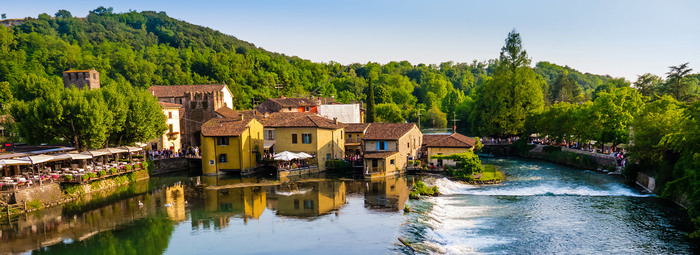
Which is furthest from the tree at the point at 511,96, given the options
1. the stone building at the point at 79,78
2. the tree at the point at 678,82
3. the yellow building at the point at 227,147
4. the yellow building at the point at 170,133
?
the stone building at the point at 79,78

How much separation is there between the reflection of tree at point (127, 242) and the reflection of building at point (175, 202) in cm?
204

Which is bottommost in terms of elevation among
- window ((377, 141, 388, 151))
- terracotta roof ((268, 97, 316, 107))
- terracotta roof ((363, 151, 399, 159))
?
terracotta roof ((363, 151, 399, 159))

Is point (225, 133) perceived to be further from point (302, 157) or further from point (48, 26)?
point (48, 26)

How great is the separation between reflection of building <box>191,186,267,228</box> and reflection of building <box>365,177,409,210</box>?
7927 mm

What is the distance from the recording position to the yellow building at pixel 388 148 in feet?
140

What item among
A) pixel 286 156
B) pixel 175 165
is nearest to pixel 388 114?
pixel 175 165

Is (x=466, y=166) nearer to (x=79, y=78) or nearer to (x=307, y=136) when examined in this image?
(x=307, y=136)

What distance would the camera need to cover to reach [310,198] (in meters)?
34.8

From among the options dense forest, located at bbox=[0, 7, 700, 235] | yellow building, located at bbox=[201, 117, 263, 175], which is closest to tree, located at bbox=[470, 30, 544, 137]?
dense forest, located at bbox=[0, 7, 700, 235]

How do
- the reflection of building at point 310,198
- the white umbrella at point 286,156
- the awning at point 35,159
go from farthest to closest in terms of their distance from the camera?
the white umbrella at point 286,156, the awning at point 35,159, the reflection of building at point 310,198

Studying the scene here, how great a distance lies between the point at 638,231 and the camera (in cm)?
2552

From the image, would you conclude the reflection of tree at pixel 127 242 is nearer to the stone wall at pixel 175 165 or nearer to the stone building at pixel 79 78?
the stone wall at pixel 175 165

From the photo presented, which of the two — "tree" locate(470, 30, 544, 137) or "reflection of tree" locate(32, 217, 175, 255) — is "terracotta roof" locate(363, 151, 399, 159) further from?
"tree" locate(470, 30, 544, 137)

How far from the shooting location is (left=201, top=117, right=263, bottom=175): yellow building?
147ft
